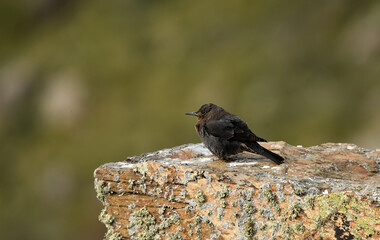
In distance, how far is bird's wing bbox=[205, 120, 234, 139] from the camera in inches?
365

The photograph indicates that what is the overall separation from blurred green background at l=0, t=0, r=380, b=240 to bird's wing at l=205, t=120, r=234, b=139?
9550 millimetres

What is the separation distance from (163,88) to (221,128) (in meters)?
15.9

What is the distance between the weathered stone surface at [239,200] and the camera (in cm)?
671

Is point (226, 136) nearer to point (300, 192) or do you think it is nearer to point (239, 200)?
point (239, 200)

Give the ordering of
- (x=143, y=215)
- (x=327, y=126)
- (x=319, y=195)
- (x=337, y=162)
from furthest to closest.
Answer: (x=327, y=126)
(x=337, y=162)
(x=143, y=215)
(x=319, y=195)

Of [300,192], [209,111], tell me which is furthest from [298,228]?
[209,111]

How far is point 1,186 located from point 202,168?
20456 mm

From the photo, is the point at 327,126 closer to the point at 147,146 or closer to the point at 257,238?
the point at 147,146

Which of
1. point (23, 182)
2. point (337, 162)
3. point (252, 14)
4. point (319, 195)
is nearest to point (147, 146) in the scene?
point (23, 182)

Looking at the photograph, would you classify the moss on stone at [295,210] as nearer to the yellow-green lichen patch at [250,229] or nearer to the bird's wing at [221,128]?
the yellow-green lichen patch at [250,229]

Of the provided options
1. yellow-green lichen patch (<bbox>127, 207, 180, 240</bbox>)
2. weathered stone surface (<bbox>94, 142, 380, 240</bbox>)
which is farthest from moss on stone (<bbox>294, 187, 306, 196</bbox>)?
yellow-green lichen patch (<bbox>127, 207, 180, 240</bbox>)

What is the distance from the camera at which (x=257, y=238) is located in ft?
22.9

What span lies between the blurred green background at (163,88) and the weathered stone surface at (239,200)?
10.7 m

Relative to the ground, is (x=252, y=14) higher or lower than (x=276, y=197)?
higher
